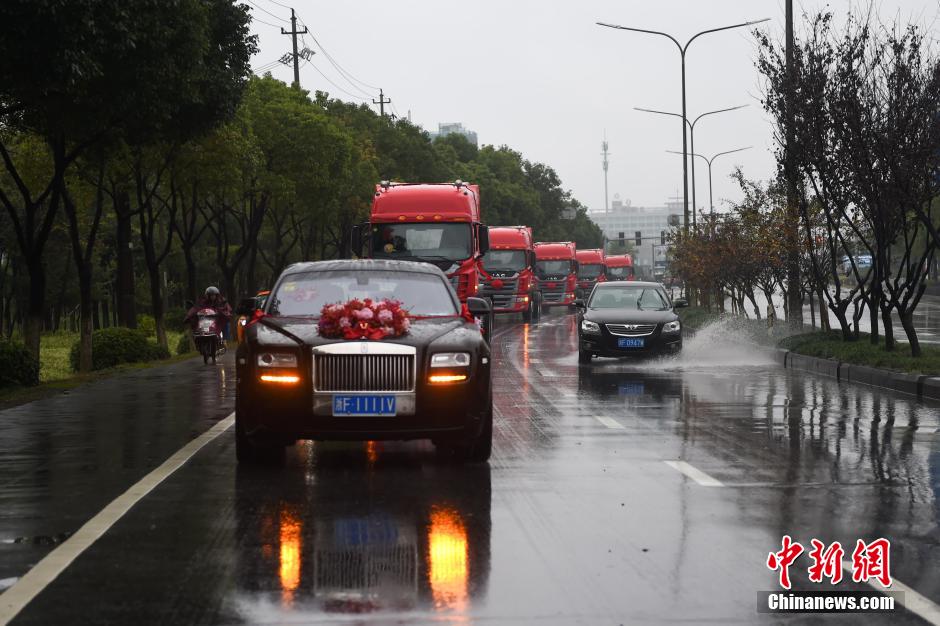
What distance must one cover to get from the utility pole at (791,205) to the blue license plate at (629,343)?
13.1 feet

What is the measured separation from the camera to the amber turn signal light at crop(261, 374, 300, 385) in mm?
9938

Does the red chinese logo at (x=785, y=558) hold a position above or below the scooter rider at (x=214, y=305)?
below

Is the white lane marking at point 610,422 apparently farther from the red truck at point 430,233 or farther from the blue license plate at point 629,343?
the red truck at point 430,233

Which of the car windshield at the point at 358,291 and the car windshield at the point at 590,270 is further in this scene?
the car windshield at the point at 590,270

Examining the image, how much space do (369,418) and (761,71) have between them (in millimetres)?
16730

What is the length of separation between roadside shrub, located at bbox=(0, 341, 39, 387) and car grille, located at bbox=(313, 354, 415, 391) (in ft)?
39.5

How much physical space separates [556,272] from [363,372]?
5331 centimetres

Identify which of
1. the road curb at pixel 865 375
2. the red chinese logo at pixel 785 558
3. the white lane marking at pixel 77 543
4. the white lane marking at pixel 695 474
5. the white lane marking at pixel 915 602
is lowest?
the road curb at pixel 865 375

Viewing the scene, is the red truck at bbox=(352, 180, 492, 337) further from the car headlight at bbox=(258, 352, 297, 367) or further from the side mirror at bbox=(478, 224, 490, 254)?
the car headlight at bbox=(258, 352, 297, 367)

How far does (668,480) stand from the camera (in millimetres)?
9609

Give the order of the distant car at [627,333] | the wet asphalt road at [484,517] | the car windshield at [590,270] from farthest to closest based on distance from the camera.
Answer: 1. the car windshield at [590,270]
2. the distant car at [627,333]
3. the wet asphalt road at [484,517]

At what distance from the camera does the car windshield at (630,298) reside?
25.7 m

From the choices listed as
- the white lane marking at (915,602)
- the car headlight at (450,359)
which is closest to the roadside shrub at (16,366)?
the car headlight at (450,359)

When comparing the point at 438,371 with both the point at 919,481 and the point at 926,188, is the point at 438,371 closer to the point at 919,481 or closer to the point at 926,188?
the point at 919,481
